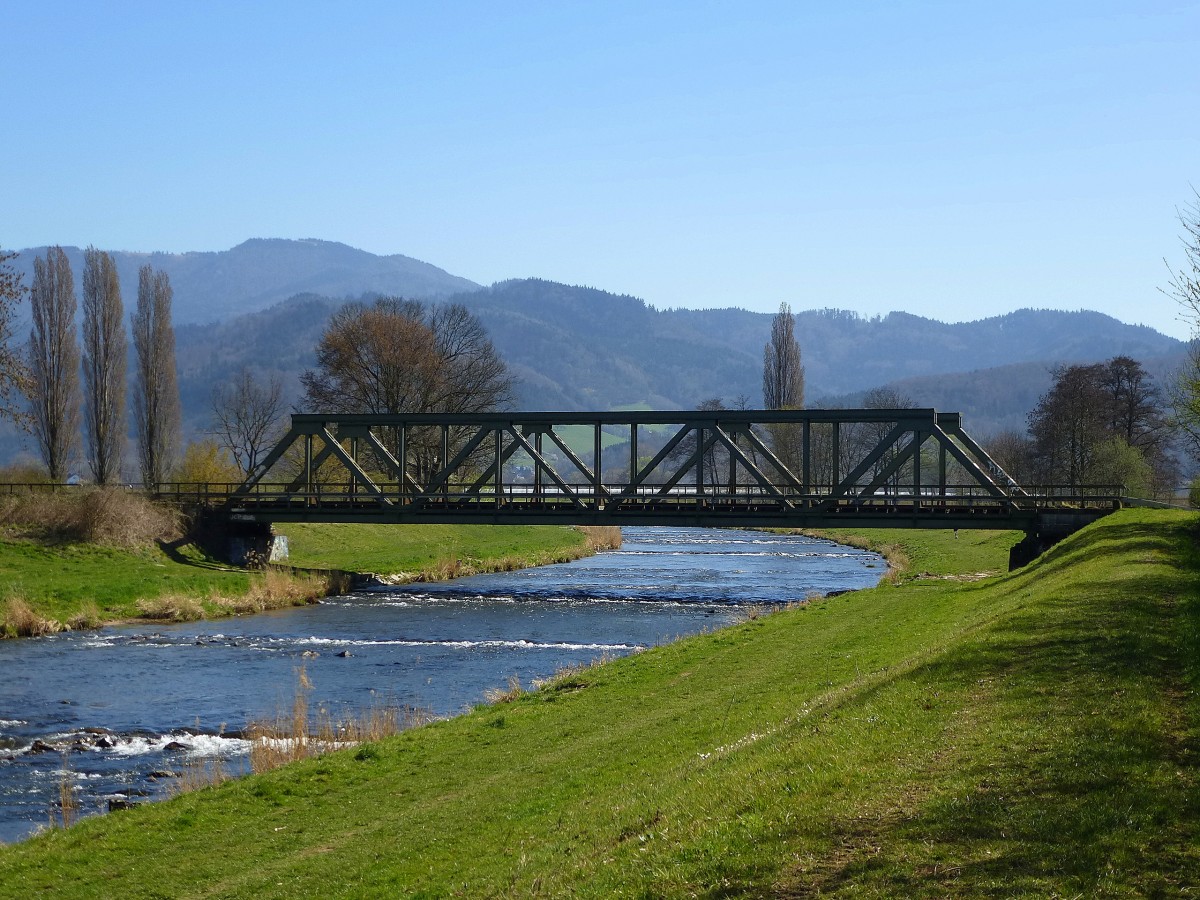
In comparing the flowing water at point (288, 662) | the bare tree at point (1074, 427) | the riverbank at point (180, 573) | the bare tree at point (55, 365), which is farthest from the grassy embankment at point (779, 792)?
the bare tree at point (1074, 427)

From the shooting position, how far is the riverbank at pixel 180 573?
3872 centimetres

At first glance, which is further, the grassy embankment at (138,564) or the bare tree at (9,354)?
the grassy embankment at (138,564)

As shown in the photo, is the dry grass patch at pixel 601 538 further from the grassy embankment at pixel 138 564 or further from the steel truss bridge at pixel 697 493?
the steel truss bridge at pixel 697 493

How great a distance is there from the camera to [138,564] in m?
48.3

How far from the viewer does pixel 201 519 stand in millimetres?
55656

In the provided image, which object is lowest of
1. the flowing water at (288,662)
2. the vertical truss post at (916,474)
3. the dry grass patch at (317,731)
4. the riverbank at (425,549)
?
the flowing water at (288,662)

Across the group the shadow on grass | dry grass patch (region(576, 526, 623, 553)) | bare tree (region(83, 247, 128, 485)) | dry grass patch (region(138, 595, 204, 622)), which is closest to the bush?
dry grass patch (region(138, 595, 204, 622))

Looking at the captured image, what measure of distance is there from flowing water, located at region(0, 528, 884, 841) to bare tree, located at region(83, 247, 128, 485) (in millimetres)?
30333

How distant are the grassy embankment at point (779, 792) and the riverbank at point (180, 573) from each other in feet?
71.3

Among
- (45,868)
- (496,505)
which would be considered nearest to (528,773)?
(45,868)

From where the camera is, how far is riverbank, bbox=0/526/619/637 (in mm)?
38719

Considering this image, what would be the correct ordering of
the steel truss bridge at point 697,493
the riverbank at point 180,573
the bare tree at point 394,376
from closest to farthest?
the riverbank at point 180,573 → the steel truss bridge at point 697,493 → the bare tree at point 394,376

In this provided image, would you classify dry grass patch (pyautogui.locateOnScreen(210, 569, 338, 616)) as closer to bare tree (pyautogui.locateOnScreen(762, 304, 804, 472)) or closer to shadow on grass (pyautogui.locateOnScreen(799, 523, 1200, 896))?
shadow on grass (pyautogui.locateOnScreen(799, 523, 1200, 896))

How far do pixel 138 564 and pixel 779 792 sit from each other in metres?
42.9
